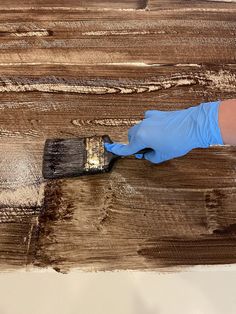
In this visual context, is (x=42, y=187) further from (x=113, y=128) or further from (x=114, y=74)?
(x=114, y=74)

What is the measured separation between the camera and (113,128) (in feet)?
5.02

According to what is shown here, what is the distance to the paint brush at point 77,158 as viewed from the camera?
1.37 metres

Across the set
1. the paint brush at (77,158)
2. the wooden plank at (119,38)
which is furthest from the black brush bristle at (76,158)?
the wooden plank at (119,38)

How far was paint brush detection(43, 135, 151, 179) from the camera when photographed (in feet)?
4.48

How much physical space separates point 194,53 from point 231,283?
3.43 ft

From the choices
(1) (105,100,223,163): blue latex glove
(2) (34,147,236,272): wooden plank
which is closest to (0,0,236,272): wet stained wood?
(2) (34,147,236,272): wooden plank

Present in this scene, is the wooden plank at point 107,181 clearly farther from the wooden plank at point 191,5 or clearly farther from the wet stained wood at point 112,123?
the wooden plank at point 191,5

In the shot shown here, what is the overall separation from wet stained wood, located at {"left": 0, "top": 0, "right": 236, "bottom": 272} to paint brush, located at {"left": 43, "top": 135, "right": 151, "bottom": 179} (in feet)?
0.16

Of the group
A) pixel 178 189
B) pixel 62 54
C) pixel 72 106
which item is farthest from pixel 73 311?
pixel 62 54

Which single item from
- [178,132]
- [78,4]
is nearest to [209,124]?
[178,132]

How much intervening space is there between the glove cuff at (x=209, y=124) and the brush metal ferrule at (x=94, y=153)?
382 millimetres

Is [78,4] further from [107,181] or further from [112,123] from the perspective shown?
[107,181]

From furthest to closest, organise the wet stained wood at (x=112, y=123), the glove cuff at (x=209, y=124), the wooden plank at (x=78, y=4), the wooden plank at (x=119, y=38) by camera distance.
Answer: the wooden plank at (x=78, y=4) → the wooden plank at (x=119, y=38) → the wet stained wood at (x=112, y=123) → the glove cuff at (x=209, y=124)

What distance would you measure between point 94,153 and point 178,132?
0.33 metres
